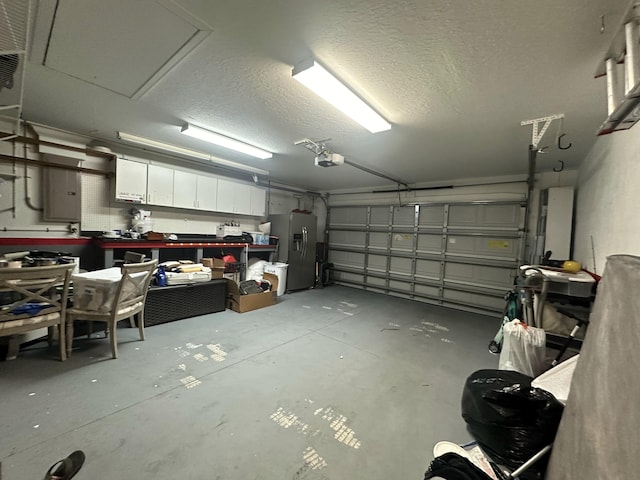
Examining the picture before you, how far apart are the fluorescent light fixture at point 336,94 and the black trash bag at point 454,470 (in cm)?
240

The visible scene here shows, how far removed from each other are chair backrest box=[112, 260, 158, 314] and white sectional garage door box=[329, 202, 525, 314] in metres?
5.08

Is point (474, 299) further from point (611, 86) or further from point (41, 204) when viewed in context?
point (41, 204)

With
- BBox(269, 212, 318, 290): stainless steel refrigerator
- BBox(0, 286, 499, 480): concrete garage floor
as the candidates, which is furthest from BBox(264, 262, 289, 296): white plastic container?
BBox(0, 286, 499, 480): concrete garage floor

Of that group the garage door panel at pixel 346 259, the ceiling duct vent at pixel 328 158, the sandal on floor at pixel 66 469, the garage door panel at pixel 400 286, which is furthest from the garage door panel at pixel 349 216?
the sandal on floor at pixel 66 469

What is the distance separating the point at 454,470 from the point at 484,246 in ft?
16.8

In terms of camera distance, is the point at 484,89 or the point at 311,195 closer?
the point at 484,89

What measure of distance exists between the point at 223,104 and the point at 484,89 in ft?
8.03

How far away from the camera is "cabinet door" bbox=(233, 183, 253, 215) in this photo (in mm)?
5484

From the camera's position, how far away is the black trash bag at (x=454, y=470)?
A: 975 mm

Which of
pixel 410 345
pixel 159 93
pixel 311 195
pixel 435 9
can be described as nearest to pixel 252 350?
pixel 410 345

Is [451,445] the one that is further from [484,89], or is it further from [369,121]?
[369,121]

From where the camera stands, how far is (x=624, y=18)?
1.32 meters

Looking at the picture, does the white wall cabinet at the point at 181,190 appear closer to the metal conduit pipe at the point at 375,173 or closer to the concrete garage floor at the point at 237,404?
the concrete garage floor at the point at 237,404

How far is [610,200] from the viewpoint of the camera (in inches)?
88.7
